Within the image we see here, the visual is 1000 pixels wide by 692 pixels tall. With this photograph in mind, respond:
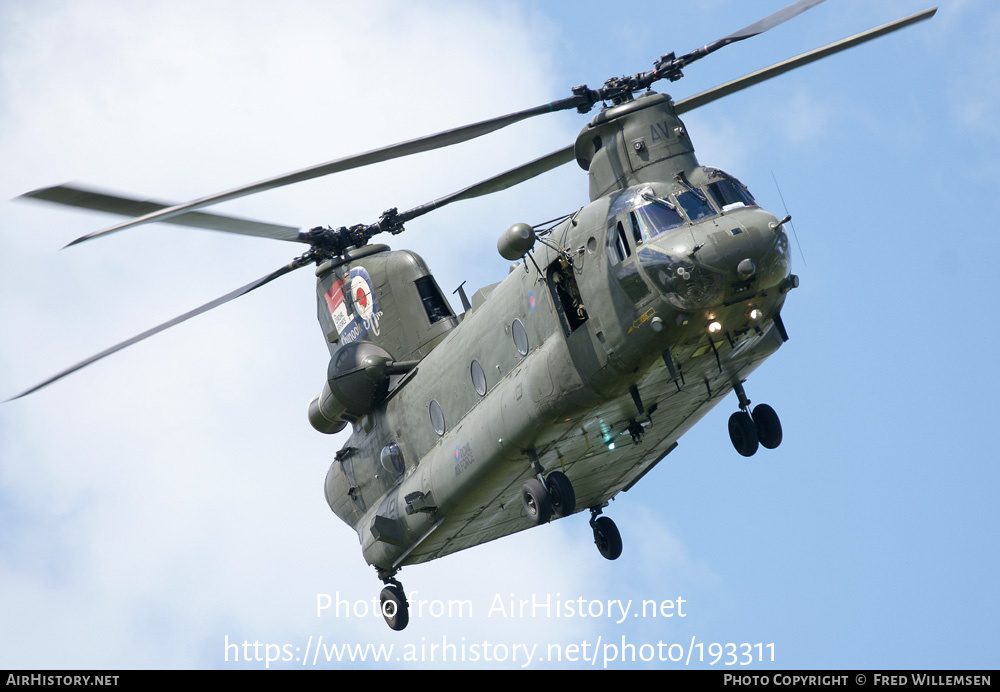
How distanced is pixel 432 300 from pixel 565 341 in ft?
24.4

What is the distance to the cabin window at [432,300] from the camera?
29250mm

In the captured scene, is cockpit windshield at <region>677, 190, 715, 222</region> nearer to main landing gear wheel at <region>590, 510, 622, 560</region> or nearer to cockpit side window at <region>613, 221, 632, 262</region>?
cockpit side window at <region>613, 221, 632, 262</region>

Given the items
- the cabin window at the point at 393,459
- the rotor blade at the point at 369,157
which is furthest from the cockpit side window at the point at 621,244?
the cabin window at the point at 393,459

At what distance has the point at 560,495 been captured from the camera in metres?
23.5

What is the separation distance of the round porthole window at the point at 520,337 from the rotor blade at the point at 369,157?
137 inches

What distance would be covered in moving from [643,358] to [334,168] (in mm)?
5487

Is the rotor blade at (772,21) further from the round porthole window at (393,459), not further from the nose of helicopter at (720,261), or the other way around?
the round porthole window at (393,459)

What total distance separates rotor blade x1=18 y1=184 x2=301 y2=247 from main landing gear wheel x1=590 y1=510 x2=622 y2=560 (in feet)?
28.4

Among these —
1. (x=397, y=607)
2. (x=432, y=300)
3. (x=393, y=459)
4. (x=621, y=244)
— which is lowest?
(x=397, y=607)

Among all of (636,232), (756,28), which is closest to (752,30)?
(756,28)

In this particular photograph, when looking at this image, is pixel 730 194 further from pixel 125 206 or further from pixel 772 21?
pixel 125 206

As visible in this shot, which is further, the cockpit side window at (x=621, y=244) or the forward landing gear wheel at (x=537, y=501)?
the forward landing gear wheel at (x=537, y=501)
